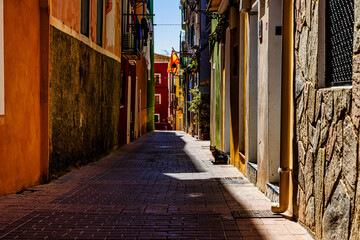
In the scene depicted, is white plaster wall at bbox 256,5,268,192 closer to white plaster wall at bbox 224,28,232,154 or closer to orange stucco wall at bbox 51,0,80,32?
orange stucco wall at bbox 51,0,80,32

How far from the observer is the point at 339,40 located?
405 cm

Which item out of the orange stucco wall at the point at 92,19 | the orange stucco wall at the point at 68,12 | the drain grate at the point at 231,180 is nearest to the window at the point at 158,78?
the orange stucco wall at the point at 92,19

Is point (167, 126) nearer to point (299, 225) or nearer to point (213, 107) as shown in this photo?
point (213, 107)

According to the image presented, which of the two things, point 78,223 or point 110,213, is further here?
point 110,213

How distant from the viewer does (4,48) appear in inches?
264

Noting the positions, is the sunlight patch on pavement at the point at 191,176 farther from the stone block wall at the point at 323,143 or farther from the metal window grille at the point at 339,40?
the metal window grille at the point at 339,40

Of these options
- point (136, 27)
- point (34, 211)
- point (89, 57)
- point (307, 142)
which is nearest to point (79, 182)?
point (34, 211)

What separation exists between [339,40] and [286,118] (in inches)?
64.7

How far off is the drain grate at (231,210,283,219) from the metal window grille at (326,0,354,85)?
6.36 ft

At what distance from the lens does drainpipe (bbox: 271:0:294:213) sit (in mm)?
5477

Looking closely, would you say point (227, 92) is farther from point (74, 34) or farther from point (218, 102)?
point (74, 34)

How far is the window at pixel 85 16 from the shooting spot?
37.9 ft

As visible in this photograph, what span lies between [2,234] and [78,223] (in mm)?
816

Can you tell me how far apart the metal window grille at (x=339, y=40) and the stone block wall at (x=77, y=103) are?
217 inches
